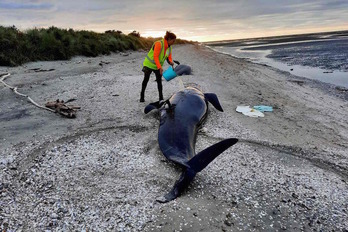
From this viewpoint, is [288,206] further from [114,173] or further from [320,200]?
[114,173]

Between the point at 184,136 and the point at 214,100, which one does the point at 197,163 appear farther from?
the point at 214,100

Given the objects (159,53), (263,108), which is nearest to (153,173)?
(159,53)

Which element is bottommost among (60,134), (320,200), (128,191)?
(320,200)

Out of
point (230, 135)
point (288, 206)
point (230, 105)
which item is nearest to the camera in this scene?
point (288, 206)

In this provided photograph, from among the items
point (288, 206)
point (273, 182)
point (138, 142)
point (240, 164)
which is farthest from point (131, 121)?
point (288, 206)

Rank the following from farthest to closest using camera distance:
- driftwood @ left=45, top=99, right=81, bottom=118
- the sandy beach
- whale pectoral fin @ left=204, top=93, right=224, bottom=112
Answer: whale pectoral fin @ left=204, top=93, right=224, bottom=112 < driftwood @ left=45, top=99, right=81, bottom=118 < the sandy beach

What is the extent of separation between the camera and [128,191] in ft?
12.2

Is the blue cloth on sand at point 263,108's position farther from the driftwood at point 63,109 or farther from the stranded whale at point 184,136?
the driftwood at point 63,109

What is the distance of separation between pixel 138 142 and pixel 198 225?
234 centimetres

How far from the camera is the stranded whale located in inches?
146

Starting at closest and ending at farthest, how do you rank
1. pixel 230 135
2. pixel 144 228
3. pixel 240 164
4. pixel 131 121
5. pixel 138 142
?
1. pixel 144 228
2. pixel 240 164
3. pixel 138 142
4. pixel 230 135
5. pixel 131 121

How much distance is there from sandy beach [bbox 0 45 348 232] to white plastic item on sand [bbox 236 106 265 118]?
0.21 meters

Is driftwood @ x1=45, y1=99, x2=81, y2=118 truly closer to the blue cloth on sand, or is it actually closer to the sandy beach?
the sandy beach

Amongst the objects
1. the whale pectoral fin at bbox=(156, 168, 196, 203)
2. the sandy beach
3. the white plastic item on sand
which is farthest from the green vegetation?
the whale pectoral fin at bbox=(156, 168, 196, 203)
